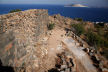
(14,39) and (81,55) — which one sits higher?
(14,39)

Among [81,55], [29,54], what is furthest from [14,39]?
[81,55]

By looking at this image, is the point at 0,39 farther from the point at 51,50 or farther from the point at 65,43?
the point at 65,43

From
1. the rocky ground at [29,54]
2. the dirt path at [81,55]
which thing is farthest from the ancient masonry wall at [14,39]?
the dirt path at [81,55]

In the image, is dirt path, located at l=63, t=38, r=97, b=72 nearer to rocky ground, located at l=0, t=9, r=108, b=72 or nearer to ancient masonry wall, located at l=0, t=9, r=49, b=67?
rocky ground, located at l=0, t=9, r=108, b=72

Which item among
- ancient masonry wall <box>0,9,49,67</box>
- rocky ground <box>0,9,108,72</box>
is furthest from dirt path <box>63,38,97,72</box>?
ancient masonry wall <box>0,9,49,67</box>

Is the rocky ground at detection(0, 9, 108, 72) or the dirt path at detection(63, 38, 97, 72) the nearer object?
the rocky ground at detection(0, 9, 108, 72)

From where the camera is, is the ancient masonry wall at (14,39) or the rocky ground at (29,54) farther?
the rocky ground at (29,54)

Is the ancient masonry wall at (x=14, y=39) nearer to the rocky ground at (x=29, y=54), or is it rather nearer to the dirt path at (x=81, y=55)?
the rocky ground at (x=29, y=54)

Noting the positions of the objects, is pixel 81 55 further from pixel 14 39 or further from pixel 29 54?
pixel 14 39

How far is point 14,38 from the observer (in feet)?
32.2

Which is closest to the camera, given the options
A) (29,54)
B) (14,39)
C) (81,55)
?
(14,39)

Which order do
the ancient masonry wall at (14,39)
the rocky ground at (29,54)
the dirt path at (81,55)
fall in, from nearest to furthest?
the ancient masonry wall at (14,39), the rocky ground at (29,54), the dirt path at (81,55)

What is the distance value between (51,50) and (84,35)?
15.1 m

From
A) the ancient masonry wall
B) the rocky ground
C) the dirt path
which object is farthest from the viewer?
the dirt path
